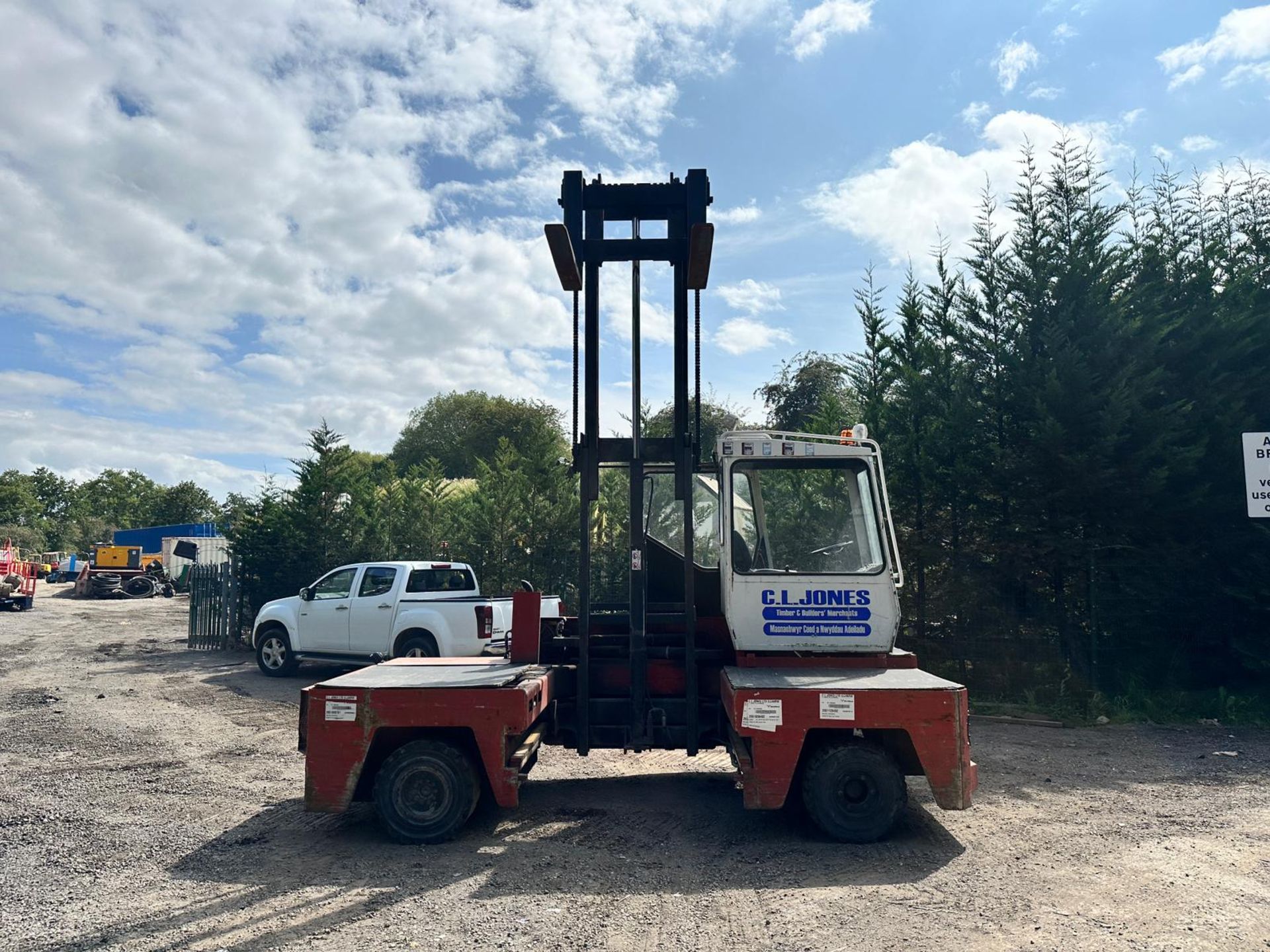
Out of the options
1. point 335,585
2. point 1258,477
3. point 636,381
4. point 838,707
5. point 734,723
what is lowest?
point 734,723

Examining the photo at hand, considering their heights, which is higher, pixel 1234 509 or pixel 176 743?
pixel 1234 509

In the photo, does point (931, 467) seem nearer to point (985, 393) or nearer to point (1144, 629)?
point (985, 393)

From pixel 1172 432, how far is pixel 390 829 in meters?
10.4

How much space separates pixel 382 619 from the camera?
13742 millimetres

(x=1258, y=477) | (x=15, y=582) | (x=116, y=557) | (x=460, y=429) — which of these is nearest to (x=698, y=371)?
(x=1258, y=477)

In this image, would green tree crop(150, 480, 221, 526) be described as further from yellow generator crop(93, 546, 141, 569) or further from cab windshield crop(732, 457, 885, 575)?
cab windshield crop(732, 457, 885, 575)

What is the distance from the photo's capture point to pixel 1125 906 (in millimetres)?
4914

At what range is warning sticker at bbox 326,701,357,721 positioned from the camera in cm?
606

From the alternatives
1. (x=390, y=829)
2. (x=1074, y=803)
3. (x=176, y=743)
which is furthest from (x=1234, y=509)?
(x=176, y=743)

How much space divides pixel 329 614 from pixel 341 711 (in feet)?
28.3

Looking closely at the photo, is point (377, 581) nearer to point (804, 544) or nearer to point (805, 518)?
point (805, 518)

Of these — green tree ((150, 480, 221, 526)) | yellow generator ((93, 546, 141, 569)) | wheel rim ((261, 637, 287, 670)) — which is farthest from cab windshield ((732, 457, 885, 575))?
green tree ((150, 480, 221, 526))

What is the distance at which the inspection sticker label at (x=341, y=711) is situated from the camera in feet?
19.9

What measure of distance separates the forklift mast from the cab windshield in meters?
0.44
